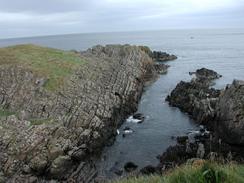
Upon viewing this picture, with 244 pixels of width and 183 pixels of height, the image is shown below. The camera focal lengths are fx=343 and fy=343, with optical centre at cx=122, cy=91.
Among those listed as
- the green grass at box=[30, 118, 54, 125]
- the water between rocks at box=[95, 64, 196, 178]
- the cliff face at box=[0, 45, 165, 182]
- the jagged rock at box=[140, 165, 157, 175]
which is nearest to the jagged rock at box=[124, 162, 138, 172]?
the water between rocks at box=[95, 64, 196, 178]

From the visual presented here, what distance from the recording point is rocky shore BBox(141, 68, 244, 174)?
34156 mm

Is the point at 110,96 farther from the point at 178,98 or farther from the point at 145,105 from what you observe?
the point at 178,98

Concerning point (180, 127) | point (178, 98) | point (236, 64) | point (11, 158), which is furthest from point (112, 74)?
point (236, 64)

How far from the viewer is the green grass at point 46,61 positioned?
164 ft

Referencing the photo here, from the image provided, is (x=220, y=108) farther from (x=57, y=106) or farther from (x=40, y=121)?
(x=40, y=121)

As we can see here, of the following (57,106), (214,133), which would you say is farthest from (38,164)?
(214,133)

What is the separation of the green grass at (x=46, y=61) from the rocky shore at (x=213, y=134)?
749 inches

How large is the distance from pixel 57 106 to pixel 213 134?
1952 cm

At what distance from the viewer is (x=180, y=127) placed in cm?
4594

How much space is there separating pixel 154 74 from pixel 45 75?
3690cm

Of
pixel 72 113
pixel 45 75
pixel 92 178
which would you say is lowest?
pixel 92 178

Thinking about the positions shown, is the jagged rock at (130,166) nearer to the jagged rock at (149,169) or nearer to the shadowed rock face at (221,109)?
Result: the jagged rock at (149,169)

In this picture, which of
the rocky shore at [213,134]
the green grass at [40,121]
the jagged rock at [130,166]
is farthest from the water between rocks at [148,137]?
the green grass at [40,121]

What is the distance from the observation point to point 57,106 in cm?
4338
